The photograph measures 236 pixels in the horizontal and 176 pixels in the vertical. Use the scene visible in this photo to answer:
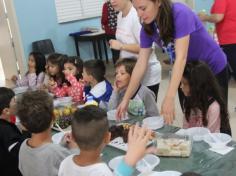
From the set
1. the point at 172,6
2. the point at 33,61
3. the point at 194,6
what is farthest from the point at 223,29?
the point at 194,6

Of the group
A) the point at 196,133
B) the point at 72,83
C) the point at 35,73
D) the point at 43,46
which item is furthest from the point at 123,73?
the point at 43,46

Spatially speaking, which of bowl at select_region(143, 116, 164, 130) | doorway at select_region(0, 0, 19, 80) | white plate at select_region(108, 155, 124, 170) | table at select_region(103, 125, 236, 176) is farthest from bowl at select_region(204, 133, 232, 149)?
doorway at select_region(0, 0, 19, 80)

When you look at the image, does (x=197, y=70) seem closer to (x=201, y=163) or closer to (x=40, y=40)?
(x=201, y=163)

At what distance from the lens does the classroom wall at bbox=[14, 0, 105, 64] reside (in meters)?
6.05

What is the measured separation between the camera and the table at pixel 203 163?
4.63ft

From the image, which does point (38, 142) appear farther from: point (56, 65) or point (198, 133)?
point (56, 65)

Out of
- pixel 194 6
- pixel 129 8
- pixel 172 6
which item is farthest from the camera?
pixel 194 6

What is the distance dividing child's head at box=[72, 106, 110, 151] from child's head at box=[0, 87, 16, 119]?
873 mm

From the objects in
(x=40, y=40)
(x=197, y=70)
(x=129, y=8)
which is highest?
(x=129, y=8)

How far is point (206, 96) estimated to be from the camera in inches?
76.9

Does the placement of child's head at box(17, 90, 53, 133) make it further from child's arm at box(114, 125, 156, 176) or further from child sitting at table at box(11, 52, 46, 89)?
child sitting at table at box(11, 52, 46, 89)

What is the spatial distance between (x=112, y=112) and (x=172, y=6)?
796mm

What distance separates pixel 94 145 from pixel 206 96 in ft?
3.02

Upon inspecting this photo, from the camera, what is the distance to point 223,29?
334 cm
